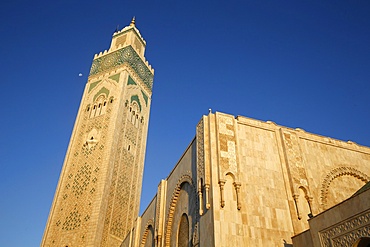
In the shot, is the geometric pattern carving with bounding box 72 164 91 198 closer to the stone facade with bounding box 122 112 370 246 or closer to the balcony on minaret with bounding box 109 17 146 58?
the stone facade with bounding box 122 112 370 246

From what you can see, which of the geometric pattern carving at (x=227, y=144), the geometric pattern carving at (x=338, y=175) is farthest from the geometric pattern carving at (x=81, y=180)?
the geometric pattern carving at (x=338, y=175)

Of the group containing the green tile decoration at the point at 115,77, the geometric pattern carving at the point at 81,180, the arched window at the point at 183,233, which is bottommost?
the arched window at the point at 183,233

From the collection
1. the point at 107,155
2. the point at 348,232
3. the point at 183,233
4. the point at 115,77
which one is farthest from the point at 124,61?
the point at 348,232

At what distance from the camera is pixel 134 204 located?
17.3m

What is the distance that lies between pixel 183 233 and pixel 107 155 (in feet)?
26.8

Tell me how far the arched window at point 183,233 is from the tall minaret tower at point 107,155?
590 centimetres

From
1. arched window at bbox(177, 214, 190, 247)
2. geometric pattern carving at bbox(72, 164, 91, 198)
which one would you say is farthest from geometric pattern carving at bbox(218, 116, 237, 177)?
geometric pattern carving at bbox(72, 164, 91, 198)

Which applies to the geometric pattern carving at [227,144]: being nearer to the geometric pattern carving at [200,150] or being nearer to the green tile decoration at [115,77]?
the geometric pattern carving at [200,150]

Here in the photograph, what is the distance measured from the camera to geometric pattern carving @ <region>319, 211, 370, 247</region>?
4684mm

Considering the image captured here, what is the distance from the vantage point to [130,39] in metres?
21.8

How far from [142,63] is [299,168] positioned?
15.8 metres

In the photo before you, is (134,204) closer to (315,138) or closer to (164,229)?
(164,229)

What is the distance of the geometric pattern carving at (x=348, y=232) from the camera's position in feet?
15.4

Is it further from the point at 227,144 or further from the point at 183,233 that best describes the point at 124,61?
the point at 183,233
